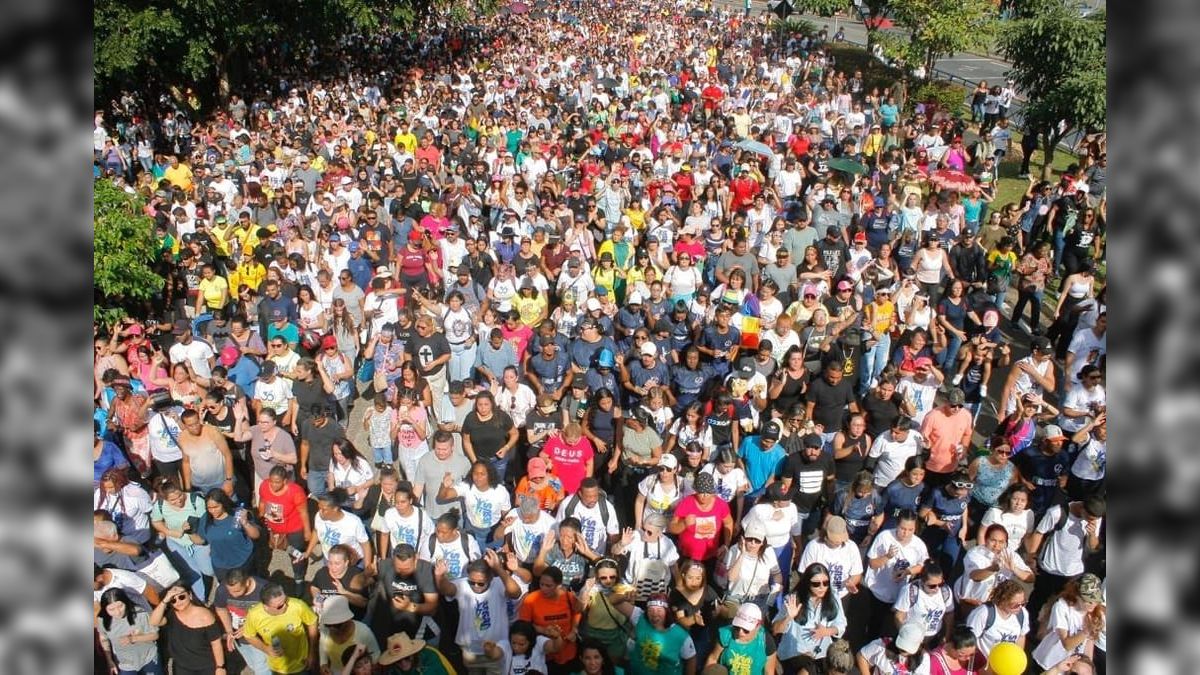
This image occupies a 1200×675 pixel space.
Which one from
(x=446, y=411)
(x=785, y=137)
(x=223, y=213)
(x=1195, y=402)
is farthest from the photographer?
(x=785, y=137)

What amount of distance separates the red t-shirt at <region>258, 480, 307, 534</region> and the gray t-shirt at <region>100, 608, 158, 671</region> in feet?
3.99

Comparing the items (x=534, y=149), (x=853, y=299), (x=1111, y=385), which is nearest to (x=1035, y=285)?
(x=853, y=299)

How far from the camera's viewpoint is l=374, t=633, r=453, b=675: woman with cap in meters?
5.22

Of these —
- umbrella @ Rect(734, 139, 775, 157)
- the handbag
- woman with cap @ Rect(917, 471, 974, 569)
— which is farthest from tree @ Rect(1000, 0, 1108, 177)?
the handbag

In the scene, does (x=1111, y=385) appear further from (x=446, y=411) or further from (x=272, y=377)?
(x=272, y=377)

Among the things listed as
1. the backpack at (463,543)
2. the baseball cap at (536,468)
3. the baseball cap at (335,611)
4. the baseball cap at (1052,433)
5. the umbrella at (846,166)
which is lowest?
the baseball cap at (335,611)

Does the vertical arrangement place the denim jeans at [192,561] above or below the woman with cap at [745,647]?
below

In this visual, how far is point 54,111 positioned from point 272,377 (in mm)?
7450

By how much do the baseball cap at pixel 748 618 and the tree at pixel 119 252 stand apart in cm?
758

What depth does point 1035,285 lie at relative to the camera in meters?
10.3

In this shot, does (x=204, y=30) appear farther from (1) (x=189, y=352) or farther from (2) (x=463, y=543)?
(2) (x=463, y=543)

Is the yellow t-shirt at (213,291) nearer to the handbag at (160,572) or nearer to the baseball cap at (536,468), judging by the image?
the handbag at (160,572)

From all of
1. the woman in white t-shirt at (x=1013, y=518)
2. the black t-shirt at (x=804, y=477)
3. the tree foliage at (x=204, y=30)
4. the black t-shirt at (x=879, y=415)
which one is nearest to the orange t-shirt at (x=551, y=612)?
the black t-shirt at (x=804, y=477)

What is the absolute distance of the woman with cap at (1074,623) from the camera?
5.10m
